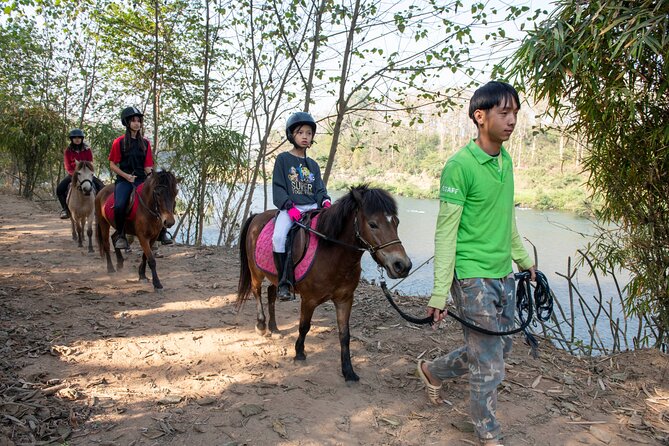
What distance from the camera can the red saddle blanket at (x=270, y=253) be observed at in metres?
3.70

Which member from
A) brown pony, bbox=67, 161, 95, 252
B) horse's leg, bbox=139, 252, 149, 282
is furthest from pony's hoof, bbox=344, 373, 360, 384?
brown pony, bbox=67, 161, 95, 252

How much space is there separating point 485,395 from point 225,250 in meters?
7.57

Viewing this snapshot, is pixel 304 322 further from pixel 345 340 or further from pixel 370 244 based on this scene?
pixel 370 244

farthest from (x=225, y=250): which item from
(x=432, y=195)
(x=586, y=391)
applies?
(x=432, y=195)

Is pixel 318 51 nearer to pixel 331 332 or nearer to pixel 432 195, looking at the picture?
pixel 331 332

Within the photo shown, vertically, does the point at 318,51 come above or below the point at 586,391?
above

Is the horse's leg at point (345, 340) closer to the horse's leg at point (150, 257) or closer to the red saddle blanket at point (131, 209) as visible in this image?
the horse's leg at point (150, 257)

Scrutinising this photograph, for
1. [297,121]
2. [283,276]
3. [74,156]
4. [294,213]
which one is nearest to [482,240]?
[294,213]

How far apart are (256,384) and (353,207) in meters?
1.70

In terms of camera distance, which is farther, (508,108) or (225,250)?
(225,250)

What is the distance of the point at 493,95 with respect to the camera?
244 centimetres

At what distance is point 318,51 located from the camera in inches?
345

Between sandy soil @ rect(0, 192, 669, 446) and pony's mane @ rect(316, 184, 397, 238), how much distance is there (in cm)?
134

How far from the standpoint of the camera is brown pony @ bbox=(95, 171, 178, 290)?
5.79 metres
